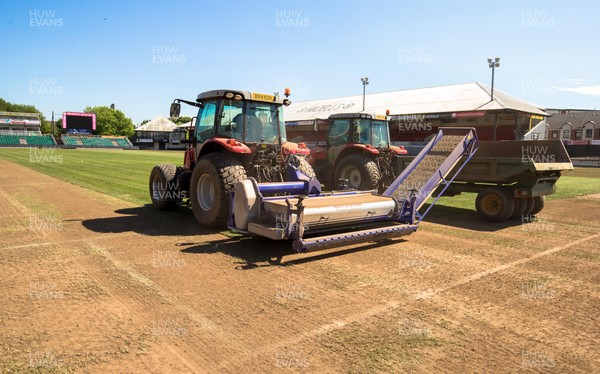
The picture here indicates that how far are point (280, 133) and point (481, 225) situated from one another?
4217 millimetres

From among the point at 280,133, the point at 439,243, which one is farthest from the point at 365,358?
the point at 280,133

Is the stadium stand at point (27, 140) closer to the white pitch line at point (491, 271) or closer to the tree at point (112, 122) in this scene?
the tree at point (112, 122)

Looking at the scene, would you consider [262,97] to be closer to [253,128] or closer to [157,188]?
[253,128]

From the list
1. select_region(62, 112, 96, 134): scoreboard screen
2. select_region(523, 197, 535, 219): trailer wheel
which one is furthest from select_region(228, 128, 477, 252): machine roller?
select_region(62, 112, 96, 134): scoreboard screen

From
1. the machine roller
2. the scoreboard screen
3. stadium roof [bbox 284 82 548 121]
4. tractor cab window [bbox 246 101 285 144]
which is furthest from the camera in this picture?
the scoreboard screen

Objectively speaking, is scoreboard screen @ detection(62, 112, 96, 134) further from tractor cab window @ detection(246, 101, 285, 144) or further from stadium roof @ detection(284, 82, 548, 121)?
tractor cab window @ detection(246, 101, 285, 144)

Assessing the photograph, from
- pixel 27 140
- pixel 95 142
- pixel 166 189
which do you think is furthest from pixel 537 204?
pixel 27 140

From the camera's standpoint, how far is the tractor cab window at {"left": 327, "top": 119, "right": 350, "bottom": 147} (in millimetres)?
11227

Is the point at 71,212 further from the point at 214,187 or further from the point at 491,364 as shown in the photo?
the point at 491,364

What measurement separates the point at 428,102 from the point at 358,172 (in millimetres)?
31368

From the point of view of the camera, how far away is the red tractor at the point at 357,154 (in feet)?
33.8

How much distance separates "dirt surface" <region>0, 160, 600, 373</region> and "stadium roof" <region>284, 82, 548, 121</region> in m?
30.4

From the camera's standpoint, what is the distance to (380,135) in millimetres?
11344

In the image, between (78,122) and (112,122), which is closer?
(78,122)
